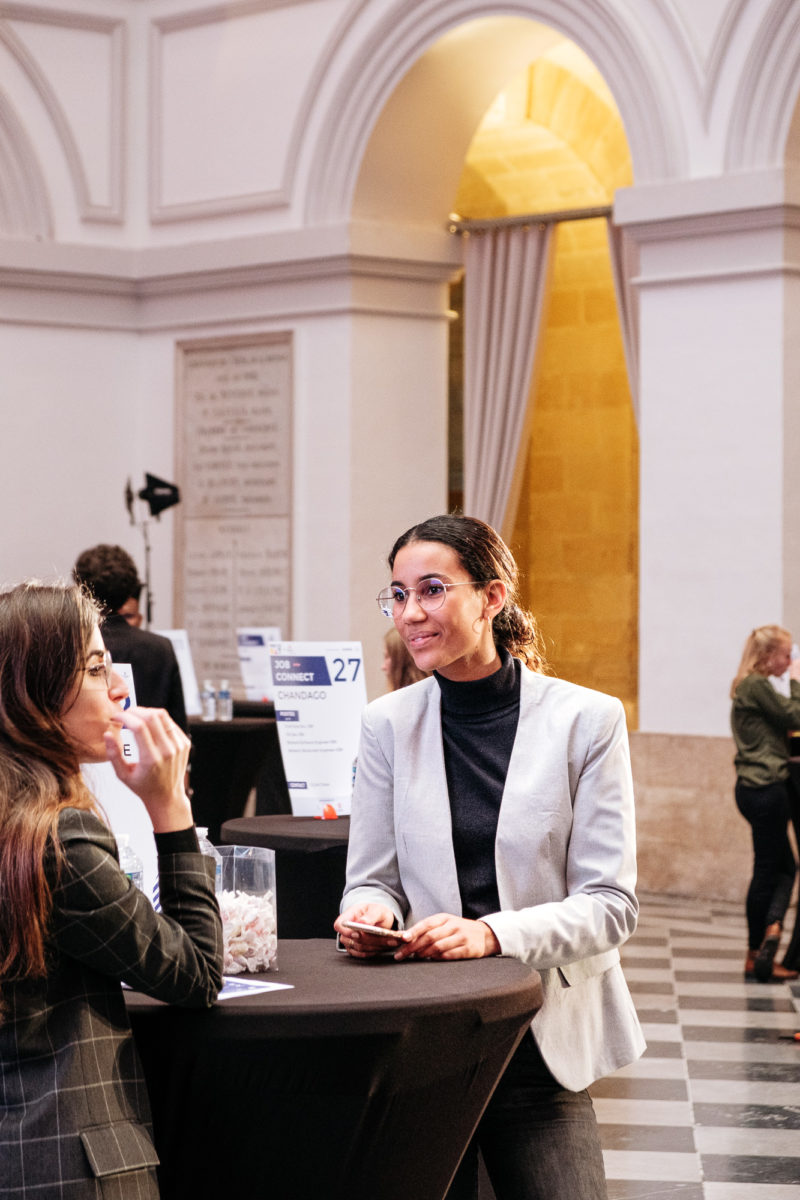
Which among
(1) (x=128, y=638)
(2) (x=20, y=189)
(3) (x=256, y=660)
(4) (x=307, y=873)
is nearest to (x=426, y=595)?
(4) (x=307, y=873)

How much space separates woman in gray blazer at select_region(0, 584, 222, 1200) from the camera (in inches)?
82.3

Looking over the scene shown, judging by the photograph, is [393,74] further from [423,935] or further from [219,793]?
[423,935]

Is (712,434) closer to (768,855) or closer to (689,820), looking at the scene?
(689,820)

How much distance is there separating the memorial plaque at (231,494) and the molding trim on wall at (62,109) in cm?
104

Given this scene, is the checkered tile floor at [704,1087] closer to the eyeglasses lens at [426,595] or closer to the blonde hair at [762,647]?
the blonde hair at [762,647]

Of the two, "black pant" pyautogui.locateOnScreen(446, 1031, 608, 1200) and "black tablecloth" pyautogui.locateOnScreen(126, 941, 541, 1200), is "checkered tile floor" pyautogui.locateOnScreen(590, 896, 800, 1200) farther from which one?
"black tablecloth" pyautogui.locateOnScreen(126, 941, 541, 1200)

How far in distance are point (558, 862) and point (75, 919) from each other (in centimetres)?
87

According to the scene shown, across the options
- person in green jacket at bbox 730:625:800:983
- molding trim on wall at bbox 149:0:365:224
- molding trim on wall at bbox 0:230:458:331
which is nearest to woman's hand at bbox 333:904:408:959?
person in green jacket at bbox 730:625:800:983

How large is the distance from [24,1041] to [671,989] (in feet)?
16.7

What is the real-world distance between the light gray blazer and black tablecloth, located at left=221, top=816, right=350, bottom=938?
213 centimetres

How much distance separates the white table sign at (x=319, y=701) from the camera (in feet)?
17.3

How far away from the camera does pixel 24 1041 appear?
2.10 metres

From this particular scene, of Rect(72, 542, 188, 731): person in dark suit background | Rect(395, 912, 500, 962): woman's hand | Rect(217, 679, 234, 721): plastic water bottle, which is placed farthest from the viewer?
Rect(217, 679, 234, 721): plastic water bottle

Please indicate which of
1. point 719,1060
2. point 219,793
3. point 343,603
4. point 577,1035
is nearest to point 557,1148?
point 577,1035
